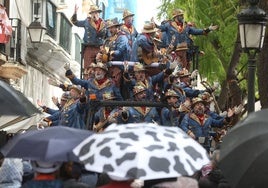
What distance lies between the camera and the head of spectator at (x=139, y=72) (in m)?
14.3

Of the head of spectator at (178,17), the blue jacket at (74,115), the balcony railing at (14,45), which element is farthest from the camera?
the balcony railing at (14,45)

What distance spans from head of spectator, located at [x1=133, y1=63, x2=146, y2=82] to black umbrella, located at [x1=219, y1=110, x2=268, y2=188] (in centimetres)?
746

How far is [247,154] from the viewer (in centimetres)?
648

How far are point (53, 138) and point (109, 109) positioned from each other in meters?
6.80

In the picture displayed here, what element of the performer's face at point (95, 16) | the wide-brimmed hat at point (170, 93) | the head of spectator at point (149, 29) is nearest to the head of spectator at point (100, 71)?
the wide-brimmed hat at point (170, 93)

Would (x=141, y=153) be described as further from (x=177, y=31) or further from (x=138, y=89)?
(x=177, y=31)

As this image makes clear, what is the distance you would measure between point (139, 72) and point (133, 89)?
282mm

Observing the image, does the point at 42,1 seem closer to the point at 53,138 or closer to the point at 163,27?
the point at 163,27

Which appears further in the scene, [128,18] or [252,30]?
[128,18]

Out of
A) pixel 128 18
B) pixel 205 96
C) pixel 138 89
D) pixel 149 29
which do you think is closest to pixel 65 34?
pixel 128 18

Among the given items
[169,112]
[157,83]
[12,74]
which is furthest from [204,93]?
[12,74]

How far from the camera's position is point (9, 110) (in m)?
8.56

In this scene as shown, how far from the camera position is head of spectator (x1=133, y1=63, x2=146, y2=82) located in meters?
14.3

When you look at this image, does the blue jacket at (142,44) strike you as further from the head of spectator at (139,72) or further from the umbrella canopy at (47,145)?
the umbrella canopy at (47,145)
